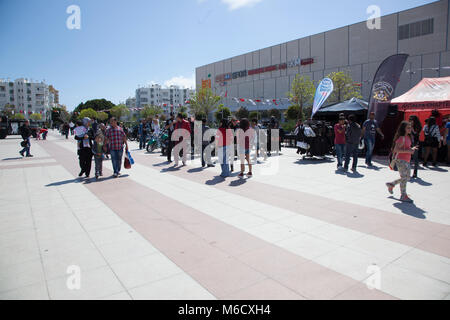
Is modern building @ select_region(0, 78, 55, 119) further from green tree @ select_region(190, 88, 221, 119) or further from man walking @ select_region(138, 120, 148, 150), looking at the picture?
man walking @ select_region(138, 120, 148, 150)

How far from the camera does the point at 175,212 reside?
5.26 meters

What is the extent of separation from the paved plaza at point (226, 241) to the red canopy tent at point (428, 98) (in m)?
4.79

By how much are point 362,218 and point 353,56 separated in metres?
41.9

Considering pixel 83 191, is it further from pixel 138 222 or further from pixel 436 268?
pixel 436 268

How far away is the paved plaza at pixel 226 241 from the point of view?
2844mm

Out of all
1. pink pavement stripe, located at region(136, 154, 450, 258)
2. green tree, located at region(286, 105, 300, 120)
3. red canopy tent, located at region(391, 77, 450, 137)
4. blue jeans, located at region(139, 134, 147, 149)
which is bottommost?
pink pavement stripe, located at region(136, 154, 450, 258)

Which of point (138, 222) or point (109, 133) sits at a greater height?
point (109, 133)

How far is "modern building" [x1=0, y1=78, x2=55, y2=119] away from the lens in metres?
116

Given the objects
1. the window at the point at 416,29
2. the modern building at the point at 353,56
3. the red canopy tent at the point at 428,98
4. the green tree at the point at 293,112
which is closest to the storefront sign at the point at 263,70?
the modern building at the point at 353,56

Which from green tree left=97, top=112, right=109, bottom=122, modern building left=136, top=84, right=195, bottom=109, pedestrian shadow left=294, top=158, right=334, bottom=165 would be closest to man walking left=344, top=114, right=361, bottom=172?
pedestrian shadow left=294, top=158, right=334, bottom=165

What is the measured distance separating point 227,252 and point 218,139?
5274 millimetres

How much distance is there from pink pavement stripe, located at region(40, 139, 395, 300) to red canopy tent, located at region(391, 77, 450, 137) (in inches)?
411
